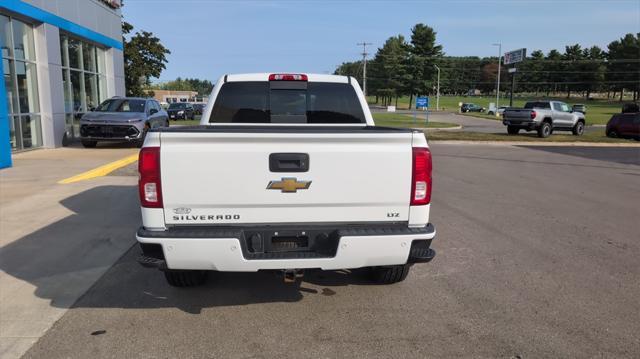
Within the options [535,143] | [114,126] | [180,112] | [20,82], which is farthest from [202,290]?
[180,112]

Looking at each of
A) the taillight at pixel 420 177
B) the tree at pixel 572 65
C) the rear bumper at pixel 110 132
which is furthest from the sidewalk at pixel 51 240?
the tree at pixel 572 65

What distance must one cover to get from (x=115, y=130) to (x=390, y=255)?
14.1m

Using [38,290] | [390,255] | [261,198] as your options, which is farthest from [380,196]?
[38,290]

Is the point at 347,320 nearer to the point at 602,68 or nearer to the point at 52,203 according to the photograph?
the point at 52,203

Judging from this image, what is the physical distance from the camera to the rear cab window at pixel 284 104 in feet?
17.6

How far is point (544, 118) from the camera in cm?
2559

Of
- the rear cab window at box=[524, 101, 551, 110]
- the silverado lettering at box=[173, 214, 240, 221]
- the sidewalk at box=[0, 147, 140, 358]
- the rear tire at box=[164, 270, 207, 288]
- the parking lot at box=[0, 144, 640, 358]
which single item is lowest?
the parking lot at box=[0, 144, 640, 358]

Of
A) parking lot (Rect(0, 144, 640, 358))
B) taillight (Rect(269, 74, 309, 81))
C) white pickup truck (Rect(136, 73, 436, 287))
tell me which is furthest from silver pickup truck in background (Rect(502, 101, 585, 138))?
white pickup truck (Rect(136, 73, 436, 287))

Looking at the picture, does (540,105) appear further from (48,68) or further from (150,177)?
(150,177)

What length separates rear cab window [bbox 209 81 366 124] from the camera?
17.6 feet

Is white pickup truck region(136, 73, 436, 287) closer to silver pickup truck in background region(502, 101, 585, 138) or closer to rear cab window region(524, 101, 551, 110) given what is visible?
silver pickup truck in background region(502, 101, 585, 138)

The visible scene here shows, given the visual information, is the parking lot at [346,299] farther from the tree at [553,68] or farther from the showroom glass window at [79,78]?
the tree at [553,68]

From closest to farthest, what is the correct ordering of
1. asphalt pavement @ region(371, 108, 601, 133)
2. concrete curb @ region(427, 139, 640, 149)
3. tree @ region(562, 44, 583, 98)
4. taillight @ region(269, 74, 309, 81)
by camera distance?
taillight @ region(269, 74, 309, 81) < concrete curb @ region(427, 139, 640, 149) < asphalt pavement @ region(371, 108, 601, 133) < tree @ region(562, 44, 583, 98)

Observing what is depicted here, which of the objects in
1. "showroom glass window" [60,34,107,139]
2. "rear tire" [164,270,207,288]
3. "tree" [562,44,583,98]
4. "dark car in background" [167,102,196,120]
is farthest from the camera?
A: "tree" [562,44,583,98]
